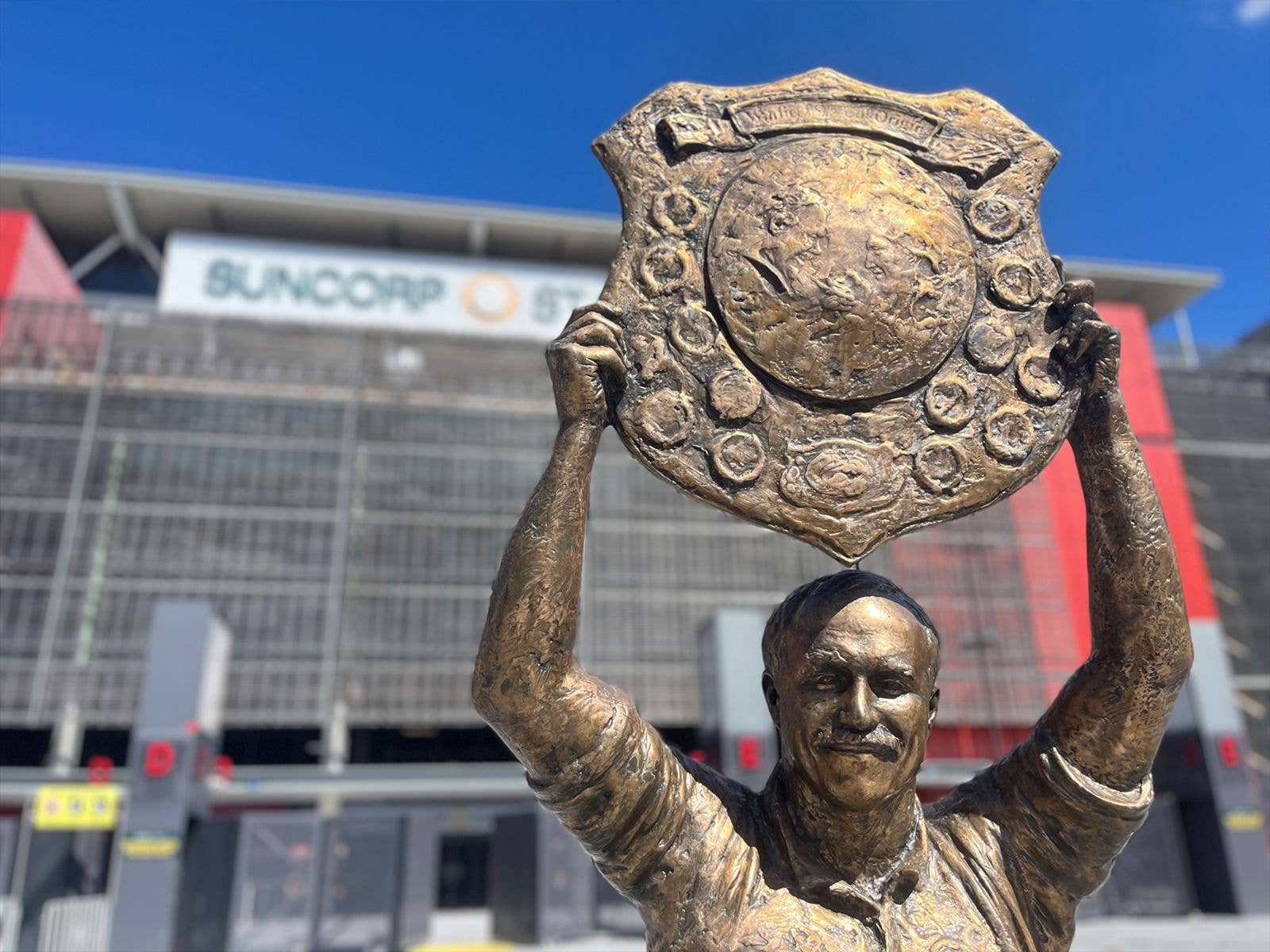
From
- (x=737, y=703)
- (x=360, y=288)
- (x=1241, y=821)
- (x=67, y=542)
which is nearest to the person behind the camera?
(x=737, y=703)

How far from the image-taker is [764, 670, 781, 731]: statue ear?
234 centimetres

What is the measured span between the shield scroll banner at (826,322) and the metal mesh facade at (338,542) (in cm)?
2359

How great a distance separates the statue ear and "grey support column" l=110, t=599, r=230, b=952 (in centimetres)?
1598

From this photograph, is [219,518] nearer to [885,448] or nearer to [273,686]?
[273,686]

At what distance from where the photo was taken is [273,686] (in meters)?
24.8

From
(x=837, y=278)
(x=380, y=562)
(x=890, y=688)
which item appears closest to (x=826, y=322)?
(x=837, y=278)

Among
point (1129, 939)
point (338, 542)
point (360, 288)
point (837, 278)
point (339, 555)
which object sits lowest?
point (1129, 939)

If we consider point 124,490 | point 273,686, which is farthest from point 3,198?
point 273,686

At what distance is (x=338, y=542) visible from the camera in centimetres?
2642

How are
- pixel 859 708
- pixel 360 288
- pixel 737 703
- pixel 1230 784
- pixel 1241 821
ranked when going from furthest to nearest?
pixel 360 288, pixel 1230 784, pixel 1241 821, pixel 737 703, pixel 859 708

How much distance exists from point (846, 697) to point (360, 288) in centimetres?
3573

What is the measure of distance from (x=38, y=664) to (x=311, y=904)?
1401 cm

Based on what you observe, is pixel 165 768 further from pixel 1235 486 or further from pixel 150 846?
pixel 1235 486

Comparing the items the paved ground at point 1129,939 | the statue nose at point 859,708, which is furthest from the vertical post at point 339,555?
the statue nose at point 859,708
